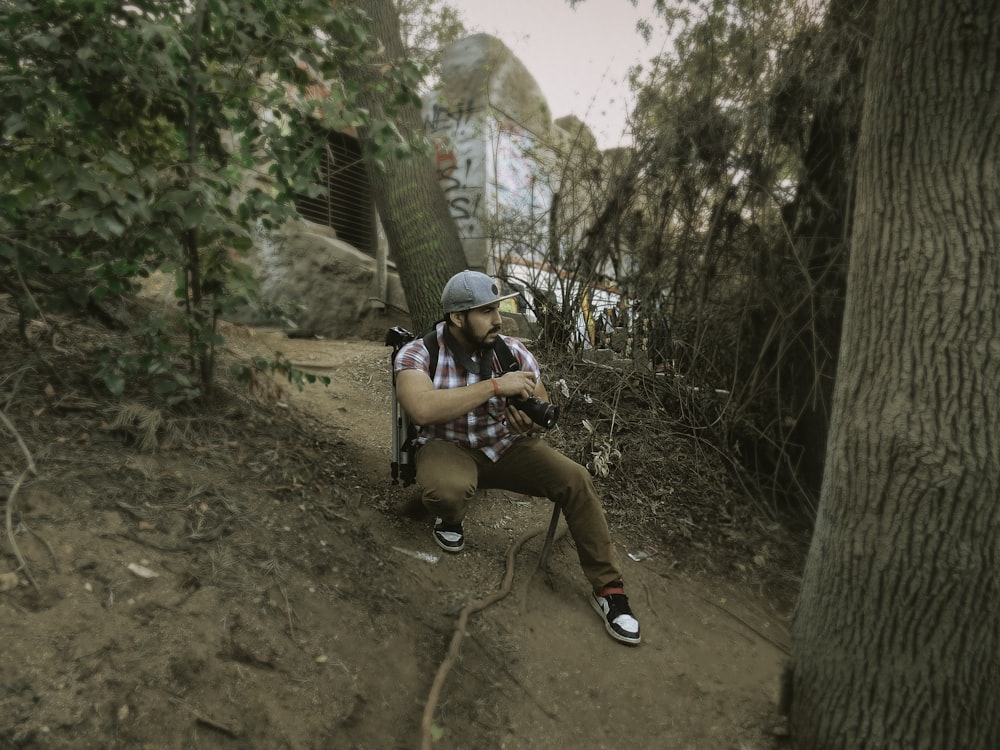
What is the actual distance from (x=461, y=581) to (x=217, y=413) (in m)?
1.57

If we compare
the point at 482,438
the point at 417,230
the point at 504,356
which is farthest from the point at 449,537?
the point at 417,230

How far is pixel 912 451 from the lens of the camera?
7.00 ft

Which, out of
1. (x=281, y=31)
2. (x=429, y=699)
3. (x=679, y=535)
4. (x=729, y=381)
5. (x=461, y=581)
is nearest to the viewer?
(x=429, y=699)

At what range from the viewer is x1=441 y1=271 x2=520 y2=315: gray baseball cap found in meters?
3.13

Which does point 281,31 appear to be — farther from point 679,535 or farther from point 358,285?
point 358,285

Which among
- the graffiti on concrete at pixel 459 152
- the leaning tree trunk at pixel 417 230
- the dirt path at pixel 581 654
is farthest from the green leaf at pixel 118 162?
the graffiti on concrete at pixel 459 152

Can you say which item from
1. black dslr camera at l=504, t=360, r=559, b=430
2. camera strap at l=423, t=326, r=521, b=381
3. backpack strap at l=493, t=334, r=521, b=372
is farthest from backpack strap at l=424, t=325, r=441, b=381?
black dslr camera at l=504, t=360, r=559, b=430

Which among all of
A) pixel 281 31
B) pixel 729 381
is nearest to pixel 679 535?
pixel 729 381

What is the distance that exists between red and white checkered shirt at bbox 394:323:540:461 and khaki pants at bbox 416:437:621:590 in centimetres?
6

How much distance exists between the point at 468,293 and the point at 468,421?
0.68 meters

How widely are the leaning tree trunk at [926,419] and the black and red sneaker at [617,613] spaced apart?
2.93 ft

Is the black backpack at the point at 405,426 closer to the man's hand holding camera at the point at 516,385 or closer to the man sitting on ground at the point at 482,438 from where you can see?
the man sitting on ground at the point at 482,438

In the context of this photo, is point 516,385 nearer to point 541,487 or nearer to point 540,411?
point 540,411

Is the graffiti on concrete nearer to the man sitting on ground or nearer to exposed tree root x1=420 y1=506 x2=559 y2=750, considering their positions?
the man sitting on ground
